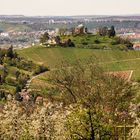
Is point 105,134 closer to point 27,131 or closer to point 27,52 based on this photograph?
point 27,131

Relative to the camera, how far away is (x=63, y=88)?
46.1m

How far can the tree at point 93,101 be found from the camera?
28344mm

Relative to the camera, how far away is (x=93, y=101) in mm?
36250

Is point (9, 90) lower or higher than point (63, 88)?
lower

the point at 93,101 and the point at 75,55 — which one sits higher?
the point at 93,101

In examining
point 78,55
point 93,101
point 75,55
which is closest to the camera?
point 93,101

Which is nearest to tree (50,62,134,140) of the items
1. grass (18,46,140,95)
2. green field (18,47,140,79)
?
grass (18,46,140,95)

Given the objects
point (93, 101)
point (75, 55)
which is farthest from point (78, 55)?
point (93, 101)

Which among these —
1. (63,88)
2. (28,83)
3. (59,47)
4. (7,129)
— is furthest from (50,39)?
(7,129)

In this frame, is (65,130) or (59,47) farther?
(59,47)

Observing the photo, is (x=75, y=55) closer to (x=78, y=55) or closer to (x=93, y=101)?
(x=78, y=55)

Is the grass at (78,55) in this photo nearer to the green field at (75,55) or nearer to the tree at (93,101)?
the green field at (75,55)

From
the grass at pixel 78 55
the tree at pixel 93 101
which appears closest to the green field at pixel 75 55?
the grass at pixel 78 55

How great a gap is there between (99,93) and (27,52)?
96.5 metres
